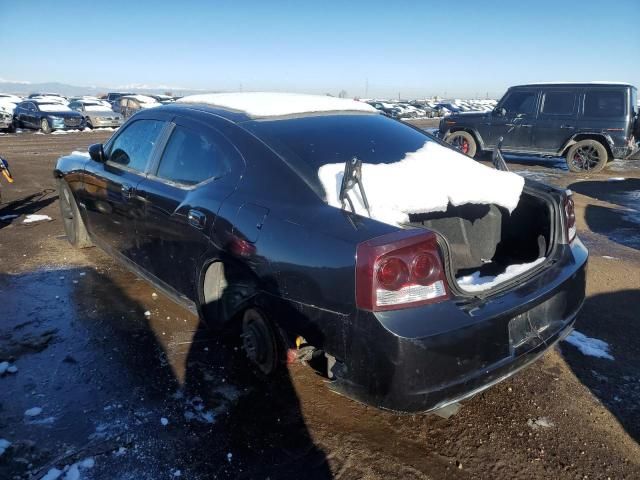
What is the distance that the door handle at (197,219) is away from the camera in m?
2.80

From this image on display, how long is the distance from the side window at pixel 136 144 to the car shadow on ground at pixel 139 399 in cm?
116

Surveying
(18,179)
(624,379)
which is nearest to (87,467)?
(624,379)

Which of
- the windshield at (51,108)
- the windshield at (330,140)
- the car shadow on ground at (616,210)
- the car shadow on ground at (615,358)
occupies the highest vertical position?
the windshield at (51,108)

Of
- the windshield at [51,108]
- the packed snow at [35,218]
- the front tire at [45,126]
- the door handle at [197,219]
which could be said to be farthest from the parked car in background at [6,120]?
the door handle at [197,219]

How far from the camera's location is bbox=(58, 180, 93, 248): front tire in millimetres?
4805

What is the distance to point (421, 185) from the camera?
8.44 feet

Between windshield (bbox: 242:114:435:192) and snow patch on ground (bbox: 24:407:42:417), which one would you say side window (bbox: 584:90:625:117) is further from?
snow patch on ground (bbox: 24:407:42:417)

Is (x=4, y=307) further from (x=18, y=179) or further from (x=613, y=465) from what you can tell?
(x=18, y=179)

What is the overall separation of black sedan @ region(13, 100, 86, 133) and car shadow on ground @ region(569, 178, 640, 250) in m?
19.5

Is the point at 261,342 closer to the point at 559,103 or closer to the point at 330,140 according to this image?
the point at 330,140

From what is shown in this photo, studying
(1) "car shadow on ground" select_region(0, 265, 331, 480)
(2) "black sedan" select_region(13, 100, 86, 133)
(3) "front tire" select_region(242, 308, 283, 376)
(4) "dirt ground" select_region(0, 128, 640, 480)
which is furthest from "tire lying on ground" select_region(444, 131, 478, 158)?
(2) "black sedan" select_region(13, 100, 86, 133)

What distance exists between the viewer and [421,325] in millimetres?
1975

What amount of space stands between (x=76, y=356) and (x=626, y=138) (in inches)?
450

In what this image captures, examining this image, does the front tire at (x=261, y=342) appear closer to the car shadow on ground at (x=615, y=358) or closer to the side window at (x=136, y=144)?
the side window at (x=136, y=144)
